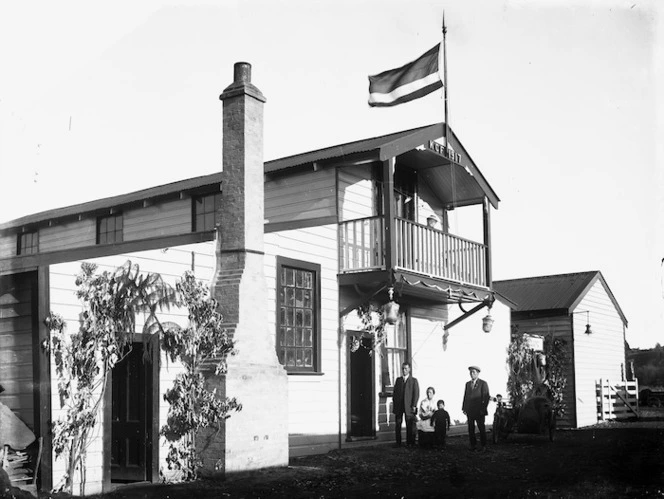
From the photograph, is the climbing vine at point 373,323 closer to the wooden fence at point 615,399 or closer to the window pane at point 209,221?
the window pane at point 209,221

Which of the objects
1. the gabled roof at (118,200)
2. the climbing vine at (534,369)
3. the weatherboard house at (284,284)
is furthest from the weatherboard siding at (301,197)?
the climbing vine at (534,369)

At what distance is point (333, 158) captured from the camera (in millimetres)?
17078

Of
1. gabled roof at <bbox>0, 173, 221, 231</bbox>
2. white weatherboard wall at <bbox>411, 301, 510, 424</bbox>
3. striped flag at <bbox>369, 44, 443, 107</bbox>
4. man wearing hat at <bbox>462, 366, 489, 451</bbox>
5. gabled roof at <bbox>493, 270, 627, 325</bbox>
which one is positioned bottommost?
man wearing hat at <bbox>462, 366, 489, 451</bbox>

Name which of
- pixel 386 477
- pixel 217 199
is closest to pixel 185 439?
pixel 386 477

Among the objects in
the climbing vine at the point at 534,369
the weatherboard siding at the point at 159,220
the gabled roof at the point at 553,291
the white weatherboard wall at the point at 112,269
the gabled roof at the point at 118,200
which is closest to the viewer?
the white weatherboard wall at the point at 112,269

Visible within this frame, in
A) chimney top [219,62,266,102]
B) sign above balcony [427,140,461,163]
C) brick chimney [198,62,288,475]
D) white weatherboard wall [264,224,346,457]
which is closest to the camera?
brick chimney [198,62,288,475]

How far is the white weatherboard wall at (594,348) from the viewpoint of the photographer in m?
26.0

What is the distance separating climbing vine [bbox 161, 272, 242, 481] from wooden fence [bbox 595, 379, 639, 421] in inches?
725

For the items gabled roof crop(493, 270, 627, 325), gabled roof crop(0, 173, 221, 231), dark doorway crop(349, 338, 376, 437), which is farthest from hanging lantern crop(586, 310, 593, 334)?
gabled roof crop(0, 173, 221, 231)

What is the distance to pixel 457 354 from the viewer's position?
69.0 feet

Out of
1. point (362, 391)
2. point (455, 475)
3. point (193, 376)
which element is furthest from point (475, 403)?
point (193, 376)

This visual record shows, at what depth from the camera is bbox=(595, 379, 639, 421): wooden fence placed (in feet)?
89.6

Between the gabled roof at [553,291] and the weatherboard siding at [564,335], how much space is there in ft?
1.29

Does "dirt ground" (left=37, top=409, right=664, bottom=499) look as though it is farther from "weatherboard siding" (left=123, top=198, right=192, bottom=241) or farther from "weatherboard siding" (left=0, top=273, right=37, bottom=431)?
"weatherboard siding" (left=123, top=198, right=192, bottom=241)
